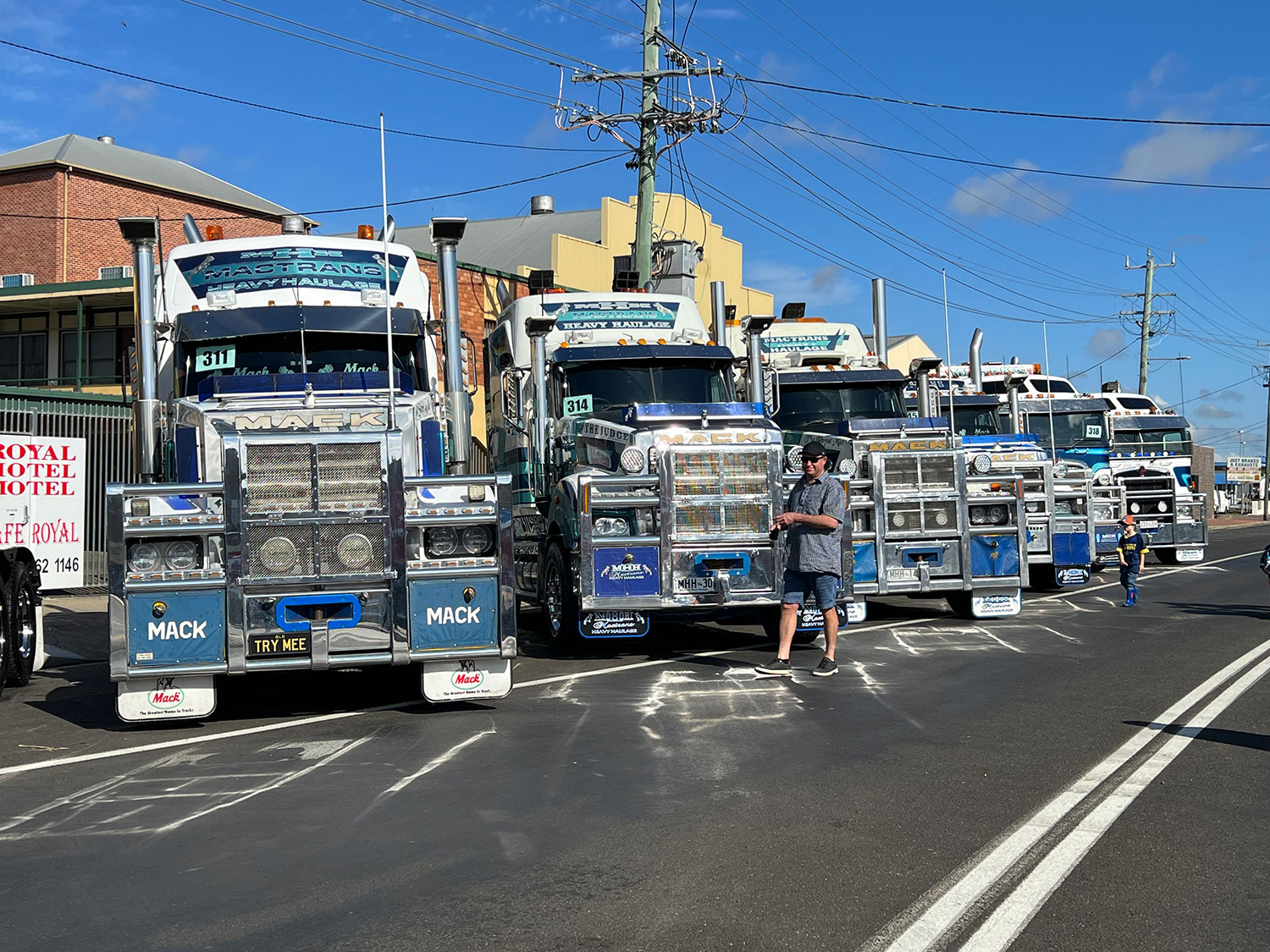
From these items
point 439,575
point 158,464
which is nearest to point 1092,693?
point 439,575

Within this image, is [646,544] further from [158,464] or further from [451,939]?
[451,939]

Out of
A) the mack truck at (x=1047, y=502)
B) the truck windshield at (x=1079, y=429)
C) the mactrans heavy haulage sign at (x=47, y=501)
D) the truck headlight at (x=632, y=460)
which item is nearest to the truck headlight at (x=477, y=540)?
the truck headlight at (x=632, y=460)

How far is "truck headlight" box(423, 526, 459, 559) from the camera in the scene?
953 cm

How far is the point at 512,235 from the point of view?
49594 millimetres

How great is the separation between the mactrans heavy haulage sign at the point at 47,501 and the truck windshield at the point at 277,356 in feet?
9.04

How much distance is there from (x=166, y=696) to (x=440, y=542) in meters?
2.18

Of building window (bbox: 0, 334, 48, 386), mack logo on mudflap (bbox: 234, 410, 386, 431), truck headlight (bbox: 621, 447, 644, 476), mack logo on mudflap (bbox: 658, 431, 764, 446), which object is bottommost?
truck headlight (bbox: 621, 447, 644, 476)

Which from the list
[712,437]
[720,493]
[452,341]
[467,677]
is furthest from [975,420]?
[467,677]

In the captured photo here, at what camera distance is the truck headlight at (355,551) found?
9305 millimetres

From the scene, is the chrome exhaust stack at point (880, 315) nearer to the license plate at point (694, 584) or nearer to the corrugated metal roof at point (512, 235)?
the license plate at point (694, 584)

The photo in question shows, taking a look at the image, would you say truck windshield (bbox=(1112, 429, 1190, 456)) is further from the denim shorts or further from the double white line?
the double white line

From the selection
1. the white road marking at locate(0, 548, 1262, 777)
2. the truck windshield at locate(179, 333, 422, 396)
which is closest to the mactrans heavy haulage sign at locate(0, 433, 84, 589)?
the truck windshield at locate(179, 333, 422, 396)

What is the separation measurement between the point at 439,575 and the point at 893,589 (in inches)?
290

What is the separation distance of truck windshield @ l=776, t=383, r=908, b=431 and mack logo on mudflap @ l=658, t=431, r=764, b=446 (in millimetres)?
5219
